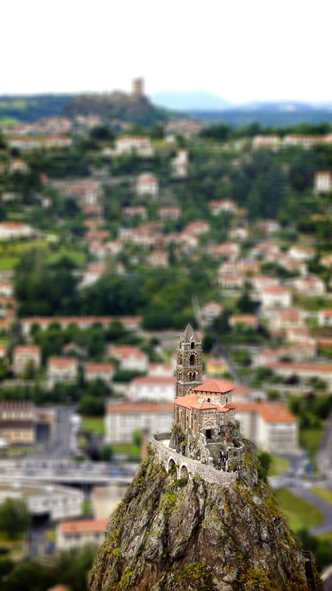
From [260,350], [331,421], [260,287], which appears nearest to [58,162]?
[260,287]

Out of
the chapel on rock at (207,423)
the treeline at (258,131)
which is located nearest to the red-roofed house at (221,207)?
the treeline at (258,131)

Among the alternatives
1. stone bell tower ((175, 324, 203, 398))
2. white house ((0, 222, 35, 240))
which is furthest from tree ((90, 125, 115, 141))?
stone bell tower ((175, 324, 203, 398))

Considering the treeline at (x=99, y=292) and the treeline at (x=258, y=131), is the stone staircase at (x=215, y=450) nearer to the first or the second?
the treeline at (x=99, y=292)

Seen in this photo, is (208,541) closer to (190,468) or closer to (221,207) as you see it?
(190,468)

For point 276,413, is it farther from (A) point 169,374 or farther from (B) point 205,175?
(B) point 205,175

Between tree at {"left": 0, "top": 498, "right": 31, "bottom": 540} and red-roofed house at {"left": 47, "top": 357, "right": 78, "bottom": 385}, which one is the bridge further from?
red-roofed house at {"left": 47, "top": 357, "right": 78, "bottom": 385}

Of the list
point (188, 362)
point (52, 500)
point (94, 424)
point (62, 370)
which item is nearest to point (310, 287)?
point (62, 370)
